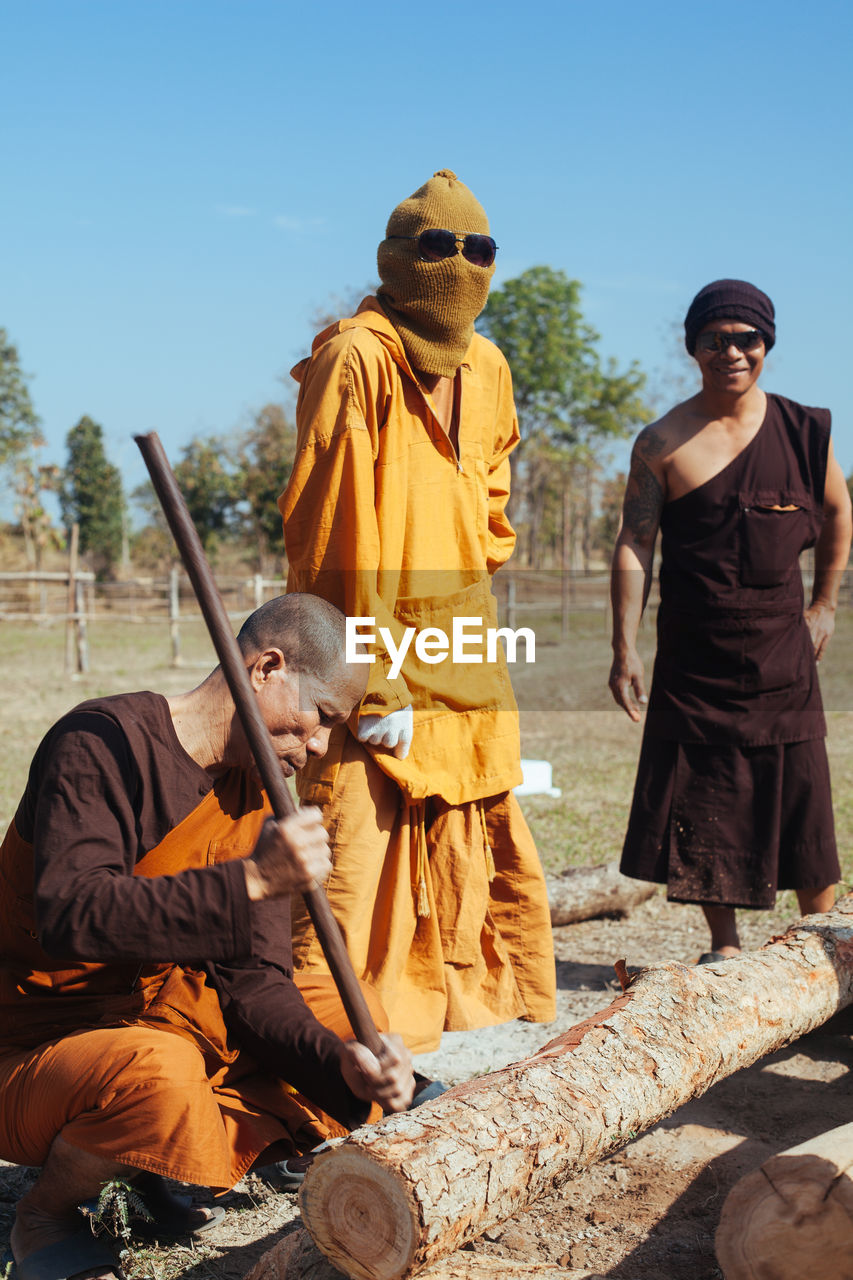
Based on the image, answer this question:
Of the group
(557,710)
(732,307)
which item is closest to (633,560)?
(732,307)

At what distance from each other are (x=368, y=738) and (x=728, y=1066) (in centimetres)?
108

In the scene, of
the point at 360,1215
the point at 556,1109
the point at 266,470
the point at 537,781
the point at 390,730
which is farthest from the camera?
the point at 266,470

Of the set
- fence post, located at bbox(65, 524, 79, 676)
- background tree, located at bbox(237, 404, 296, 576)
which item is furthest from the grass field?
background tree, located at bbox(237, 404, 296, 576)

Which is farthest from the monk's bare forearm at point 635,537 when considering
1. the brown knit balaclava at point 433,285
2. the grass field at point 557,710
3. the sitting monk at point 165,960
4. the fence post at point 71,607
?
the fence post at point 71,607

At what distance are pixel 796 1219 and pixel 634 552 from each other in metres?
2.35

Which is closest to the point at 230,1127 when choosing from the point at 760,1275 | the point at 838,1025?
the point at 760,1275

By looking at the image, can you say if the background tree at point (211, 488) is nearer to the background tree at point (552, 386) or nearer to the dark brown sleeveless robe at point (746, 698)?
the background tree at point (552, 386)

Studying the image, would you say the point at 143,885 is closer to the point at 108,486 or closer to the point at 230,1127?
the point at 230,1127

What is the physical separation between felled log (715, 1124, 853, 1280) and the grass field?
3.55m

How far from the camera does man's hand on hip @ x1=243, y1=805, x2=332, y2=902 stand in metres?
1.85

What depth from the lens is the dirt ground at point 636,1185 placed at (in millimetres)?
2236

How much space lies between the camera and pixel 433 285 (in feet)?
9.60

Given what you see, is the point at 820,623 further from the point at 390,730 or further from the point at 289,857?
the point at 289,857

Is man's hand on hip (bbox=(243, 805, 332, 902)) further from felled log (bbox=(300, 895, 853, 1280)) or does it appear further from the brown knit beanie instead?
the brown knit beanie
